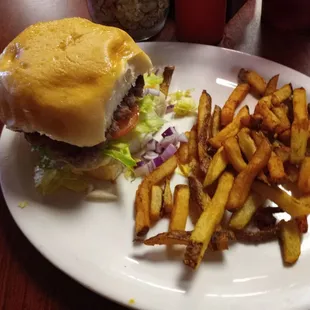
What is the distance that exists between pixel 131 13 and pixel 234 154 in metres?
1.12

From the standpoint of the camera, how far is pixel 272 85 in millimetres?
2102

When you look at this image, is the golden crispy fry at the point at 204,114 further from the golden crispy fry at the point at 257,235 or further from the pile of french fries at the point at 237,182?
the golden crispy fry at the point at 257,235

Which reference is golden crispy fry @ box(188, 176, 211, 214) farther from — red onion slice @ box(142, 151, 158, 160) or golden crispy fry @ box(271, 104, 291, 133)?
golden crispy fry @ box(271, 104, 291, 133)

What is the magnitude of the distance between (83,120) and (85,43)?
0.34 m

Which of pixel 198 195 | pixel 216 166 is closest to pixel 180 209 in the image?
pixel 198 195

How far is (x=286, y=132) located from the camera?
1.86 m

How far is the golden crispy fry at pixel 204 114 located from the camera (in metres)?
1.94

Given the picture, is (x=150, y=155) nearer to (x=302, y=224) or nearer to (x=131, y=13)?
(x=302, y=224)

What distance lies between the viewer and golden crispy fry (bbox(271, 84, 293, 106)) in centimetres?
196

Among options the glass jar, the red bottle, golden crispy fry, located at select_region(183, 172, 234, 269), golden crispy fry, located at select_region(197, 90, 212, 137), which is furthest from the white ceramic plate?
the red bottle

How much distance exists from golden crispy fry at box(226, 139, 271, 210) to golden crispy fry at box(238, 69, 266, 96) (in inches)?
21.7

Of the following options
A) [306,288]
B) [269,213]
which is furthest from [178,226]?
[306,288]

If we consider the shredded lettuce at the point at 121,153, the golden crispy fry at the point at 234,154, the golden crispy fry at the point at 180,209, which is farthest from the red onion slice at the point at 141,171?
the golden crispy fry at the point at 234,154

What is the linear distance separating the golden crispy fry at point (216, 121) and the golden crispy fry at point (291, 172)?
348 millimetres
